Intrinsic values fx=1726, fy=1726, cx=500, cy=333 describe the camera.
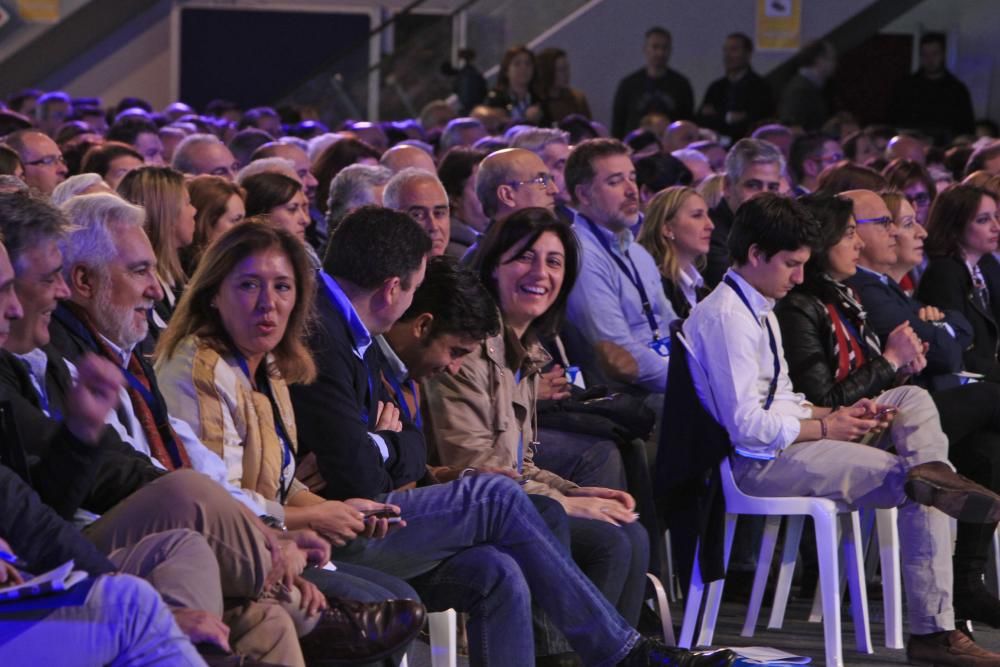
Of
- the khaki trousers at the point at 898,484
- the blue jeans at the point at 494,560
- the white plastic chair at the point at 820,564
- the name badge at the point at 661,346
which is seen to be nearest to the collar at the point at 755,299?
the white plastic chair at the point at 820,564

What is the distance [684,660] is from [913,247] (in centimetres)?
282

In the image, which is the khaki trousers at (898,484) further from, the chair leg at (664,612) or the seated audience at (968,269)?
the seated audience at (968,269)

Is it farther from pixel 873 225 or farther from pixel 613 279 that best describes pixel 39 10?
pixel 873 225

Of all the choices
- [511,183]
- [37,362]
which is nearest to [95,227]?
[37,362]

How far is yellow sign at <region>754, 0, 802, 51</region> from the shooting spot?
47.8 feet

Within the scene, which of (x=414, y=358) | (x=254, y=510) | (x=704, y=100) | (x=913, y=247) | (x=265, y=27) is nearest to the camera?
(x=254, y=510)

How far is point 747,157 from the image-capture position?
7.11 meters

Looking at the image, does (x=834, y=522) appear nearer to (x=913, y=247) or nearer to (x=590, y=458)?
(x=590, y=458)

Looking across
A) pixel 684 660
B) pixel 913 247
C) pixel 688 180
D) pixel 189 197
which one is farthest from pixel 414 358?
pixel 688 180

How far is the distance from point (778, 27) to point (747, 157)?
781 centimetres

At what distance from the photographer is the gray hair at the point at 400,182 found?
5.51m

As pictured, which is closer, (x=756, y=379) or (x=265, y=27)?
(x=756, y=379)

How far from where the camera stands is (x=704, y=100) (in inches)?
531

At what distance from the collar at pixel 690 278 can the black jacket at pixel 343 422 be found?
2.46 metres
